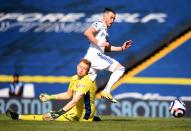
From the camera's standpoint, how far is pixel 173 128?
8.97 metres

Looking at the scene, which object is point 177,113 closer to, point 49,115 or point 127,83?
point 49,115

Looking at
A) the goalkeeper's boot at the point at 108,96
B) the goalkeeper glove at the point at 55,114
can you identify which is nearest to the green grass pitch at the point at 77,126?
the goalkeeper glove at the point at 55,114

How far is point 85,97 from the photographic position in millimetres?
9938

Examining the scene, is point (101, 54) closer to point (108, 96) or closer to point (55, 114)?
point (108, 96)

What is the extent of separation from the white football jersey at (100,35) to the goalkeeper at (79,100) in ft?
3.76

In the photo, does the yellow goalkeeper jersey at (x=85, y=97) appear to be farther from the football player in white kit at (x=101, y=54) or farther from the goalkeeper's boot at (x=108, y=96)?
the football player in white kit at (x=101, y=54)

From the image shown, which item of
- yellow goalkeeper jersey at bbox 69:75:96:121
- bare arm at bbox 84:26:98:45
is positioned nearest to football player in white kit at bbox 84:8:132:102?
bare arm at bbox 84:26:98:45

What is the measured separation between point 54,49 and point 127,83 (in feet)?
6.77

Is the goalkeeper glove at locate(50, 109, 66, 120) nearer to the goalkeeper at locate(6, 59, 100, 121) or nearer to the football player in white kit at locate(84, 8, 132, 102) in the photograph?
the goalkeeper at locate(6, 59, 100, 121)

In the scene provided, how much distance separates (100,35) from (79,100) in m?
1.67

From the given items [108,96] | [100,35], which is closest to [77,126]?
[108,96]

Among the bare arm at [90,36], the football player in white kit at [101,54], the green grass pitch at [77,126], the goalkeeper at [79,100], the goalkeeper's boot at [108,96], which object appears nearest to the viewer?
the green grass pitch at [77,126]

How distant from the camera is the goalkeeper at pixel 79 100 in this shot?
31.9ft

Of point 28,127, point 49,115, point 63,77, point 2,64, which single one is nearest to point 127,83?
point 63,77
